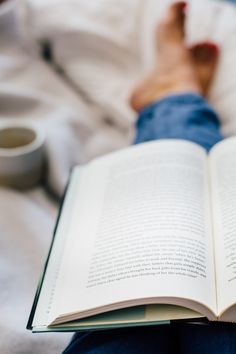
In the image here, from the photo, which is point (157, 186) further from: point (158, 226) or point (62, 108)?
point (62, 108)

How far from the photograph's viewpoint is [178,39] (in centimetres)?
95

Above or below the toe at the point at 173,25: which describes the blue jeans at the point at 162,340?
below

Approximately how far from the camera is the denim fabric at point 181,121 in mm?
674

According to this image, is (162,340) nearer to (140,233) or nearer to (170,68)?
(140,233)

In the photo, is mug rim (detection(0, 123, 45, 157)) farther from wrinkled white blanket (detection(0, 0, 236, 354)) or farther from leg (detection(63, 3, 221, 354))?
leg (detection(63, 3, 221, 354))

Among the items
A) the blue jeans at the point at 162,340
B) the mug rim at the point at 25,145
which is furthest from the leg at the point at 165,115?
the mug rim at the point at 25,145

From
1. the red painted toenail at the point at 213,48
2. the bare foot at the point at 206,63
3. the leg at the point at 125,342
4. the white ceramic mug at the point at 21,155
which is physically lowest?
the leg at the point at 125,342

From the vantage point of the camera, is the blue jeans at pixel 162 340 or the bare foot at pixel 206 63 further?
the bare foot at pixel 206 63

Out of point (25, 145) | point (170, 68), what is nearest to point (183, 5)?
point (170, 68)

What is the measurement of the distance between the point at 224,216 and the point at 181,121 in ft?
0.76

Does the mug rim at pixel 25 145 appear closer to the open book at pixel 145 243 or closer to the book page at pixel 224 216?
the open book at pixel 145 243

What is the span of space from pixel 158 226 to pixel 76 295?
0.11m

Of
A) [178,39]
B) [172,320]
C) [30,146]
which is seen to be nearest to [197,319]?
[172,320]

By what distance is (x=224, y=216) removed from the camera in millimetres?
515
